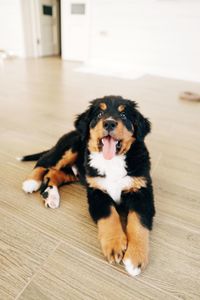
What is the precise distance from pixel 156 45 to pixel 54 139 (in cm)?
532

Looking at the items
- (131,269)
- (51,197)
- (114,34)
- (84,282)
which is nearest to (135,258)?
(131,269)

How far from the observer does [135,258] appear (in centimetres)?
98

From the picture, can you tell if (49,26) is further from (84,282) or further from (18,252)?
(84,282)

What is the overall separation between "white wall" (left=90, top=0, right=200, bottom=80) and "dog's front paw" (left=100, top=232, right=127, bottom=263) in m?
6.09

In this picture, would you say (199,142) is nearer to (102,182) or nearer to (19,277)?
(102,182)

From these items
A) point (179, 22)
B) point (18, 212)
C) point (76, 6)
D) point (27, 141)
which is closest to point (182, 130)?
point (27, 141)

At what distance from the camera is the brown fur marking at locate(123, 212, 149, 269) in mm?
985

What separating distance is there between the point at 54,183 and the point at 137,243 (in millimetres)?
675

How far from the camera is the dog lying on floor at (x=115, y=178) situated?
1.07 metres

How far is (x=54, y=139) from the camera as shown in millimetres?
2273

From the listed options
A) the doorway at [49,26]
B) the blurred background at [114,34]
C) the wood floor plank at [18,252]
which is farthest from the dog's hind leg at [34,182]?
the doorway at [49,26]

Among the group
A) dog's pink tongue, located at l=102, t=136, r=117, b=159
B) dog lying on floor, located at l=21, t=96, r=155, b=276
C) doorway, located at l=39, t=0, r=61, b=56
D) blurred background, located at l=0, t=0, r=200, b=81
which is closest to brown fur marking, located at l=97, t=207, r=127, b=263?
dog lying on floor, located at l=21, t=96, r=155, b=276

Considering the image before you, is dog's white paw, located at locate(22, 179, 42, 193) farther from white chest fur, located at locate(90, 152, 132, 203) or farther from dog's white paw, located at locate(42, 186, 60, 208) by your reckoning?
white chest fur, located at locate(90, 152, 132, 203)

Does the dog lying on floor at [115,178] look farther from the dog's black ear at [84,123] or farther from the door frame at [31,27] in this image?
the door frame at [31,27]
